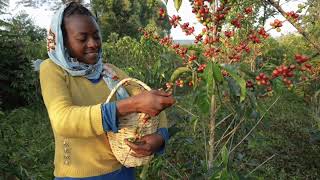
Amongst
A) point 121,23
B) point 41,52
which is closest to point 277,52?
point 41,52

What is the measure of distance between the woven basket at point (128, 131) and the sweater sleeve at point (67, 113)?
12 cm

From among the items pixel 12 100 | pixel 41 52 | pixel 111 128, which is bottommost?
pixel 12 100

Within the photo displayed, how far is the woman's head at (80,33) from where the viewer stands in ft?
4.90

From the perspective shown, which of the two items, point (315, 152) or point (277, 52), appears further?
point (277, 52)

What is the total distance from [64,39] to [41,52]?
7.38 metres

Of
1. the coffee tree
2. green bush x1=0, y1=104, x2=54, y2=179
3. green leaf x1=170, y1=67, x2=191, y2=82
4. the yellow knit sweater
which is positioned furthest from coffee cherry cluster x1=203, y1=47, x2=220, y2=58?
green bush x1=0, y1=104, x2=54, y2=179

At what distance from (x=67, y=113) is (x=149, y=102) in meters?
0.27

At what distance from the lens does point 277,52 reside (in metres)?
11.6

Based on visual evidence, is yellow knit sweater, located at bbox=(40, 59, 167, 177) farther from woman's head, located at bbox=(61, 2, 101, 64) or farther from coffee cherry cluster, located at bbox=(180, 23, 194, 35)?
coffee cherry cluster, located at bbox=(180, 23, 194, 35)

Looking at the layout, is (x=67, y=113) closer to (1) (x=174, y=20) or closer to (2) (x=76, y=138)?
(2) (x=76, y=138)

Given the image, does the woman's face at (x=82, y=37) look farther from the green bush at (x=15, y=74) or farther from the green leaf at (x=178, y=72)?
the green bush at (x=15, y=74)

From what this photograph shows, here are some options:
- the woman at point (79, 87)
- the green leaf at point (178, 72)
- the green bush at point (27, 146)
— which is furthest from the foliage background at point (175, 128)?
the woman at point (79, 87)

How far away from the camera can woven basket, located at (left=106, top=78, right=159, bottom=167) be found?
1.41 metres

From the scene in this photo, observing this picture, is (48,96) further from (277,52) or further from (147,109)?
(277,52)
